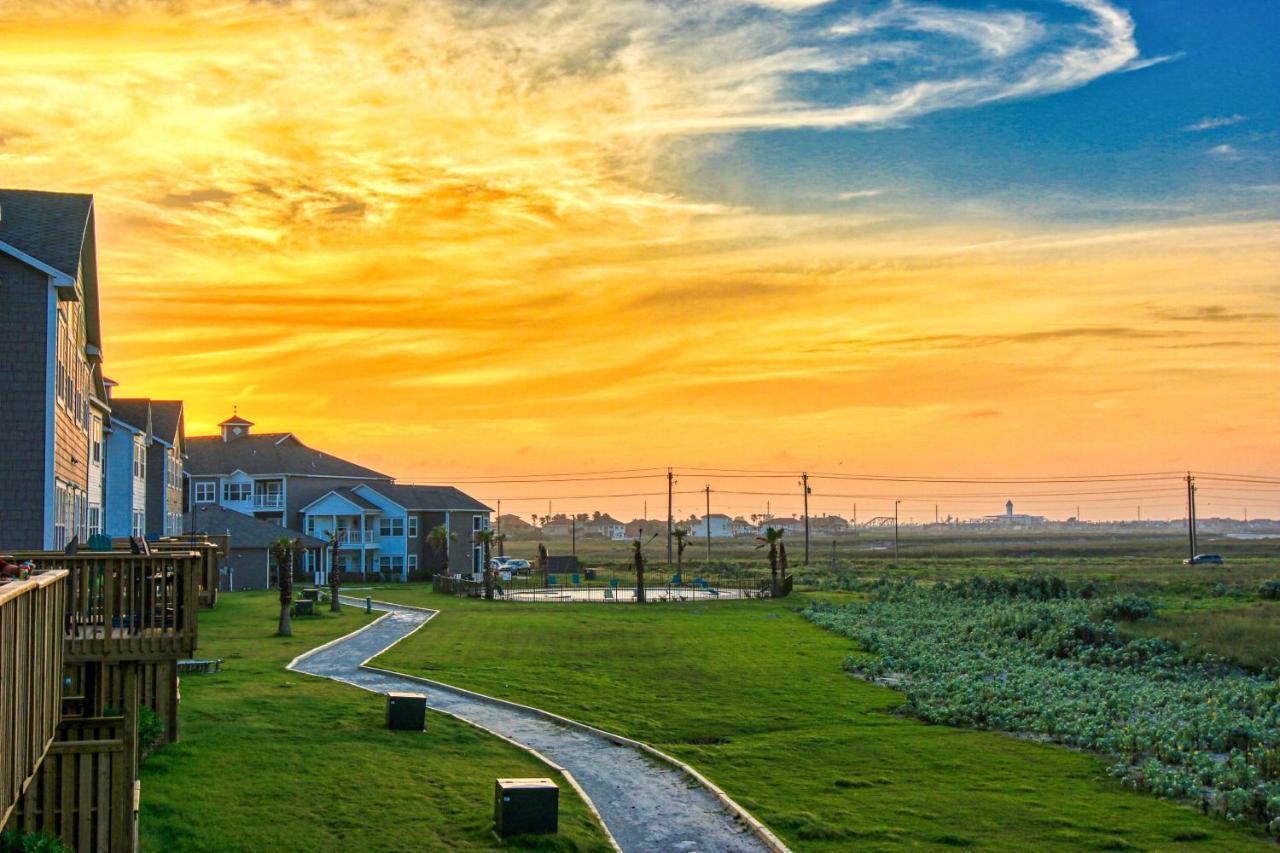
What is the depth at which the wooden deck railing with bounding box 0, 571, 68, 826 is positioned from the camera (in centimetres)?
920

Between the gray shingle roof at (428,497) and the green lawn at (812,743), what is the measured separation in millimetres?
44326

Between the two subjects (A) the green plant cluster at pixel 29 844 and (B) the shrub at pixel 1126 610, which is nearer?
(A) the green plant cluster at pixel 29 844

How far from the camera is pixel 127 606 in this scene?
16.0 metres

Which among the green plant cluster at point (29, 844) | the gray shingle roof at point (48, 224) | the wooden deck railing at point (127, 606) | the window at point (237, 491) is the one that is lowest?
the green plant cluster at point (29, 844)

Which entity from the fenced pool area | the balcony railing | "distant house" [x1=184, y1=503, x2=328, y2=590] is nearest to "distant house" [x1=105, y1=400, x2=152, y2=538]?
"distant house" [x1=184, y1=503, x2=328, y2=590]

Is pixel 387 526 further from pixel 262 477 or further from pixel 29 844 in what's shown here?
pixel 29 844

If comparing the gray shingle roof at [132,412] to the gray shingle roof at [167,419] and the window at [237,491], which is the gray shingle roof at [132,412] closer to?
the gray shingle roof at [167,419]

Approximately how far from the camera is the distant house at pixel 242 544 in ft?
242

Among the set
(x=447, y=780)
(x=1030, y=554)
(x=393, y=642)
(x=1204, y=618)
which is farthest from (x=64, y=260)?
(x=1030, y=554)

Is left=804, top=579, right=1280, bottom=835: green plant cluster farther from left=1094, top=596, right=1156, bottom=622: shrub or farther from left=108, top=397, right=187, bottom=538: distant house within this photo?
left=108, top=397, right=187, bottom=538: distant house

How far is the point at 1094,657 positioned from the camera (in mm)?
41031

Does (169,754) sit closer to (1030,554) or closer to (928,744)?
(928,744)

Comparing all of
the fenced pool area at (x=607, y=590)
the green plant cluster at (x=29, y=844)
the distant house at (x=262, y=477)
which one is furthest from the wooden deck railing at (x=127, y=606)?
the distant house at (x=262, y=477)

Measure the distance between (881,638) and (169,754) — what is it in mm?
29374
